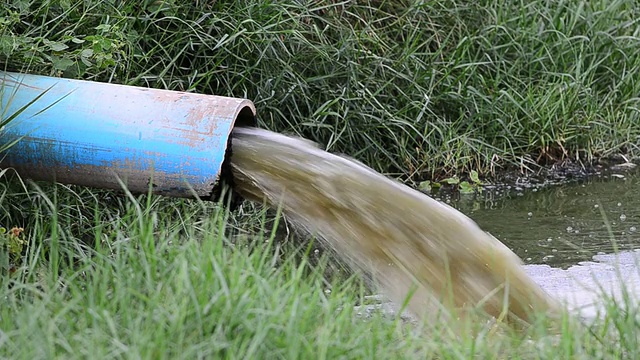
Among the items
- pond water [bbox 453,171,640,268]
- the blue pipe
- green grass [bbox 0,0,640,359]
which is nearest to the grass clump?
green grass [bbox 0,0,640,359]

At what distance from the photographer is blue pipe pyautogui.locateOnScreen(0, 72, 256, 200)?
11.4ft

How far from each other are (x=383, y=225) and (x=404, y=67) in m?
2.28

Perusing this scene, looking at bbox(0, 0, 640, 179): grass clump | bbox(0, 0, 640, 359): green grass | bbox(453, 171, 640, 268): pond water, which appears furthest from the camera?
bbox(0, 0, 640, 179): grass clump

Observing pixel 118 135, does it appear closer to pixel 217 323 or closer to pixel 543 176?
pixel 217 323

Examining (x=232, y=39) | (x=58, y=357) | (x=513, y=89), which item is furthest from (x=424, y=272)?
(x=513, y=89)

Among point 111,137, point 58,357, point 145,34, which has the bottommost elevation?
point 58,357

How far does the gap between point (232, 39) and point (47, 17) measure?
90cm

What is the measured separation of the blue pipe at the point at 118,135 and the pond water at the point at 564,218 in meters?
1.62

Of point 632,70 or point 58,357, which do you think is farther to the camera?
point 632,70

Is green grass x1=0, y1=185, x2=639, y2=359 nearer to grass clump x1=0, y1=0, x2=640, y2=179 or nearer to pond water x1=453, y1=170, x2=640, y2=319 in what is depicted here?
pond water x1=453, y1=170, x2=640, y2=319

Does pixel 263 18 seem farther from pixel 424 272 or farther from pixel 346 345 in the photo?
pixel 346 345

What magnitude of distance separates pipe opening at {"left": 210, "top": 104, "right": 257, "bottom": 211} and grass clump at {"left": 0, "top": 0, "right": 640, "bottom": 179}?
70cm

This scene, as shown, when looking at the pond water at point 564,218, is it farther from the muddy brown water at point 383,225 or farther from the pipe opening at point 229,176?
the pipe opening at point 229,176

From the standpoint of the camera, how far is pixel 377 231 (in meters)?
3.49
